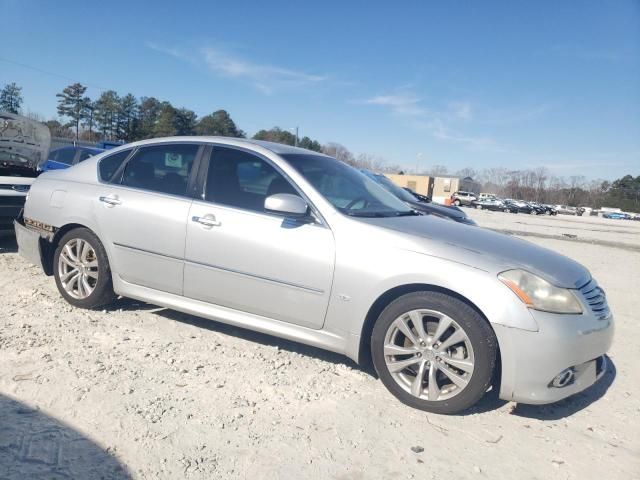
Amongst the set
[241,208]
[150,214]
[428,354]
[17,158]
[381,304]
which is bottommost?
[428,354]

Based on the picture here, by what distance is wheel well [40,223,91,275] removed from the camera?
4.19 m

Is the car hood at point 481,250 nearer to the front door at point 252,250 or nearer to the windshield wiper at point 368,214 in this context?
the windshield wiper at point 368,214

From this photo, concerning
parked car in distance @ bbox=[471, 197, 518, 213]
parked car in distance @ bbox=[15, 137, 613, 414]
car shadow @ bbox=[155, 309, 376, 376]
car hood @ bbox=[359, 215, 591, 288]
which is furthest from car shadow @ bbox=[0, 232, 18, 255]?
parked car in distance @ bbox=[471, 197, 518, 213]

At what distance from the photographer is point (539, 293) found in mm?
2725

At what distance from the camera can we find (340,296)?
Answer: 3.06 m

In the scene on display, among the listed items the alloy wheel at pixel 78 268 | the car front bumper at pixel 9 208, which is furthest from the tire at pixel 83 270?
the car front bumper at pixel 9 208

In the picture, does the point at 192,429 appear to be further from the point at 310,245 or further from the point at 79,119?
the point at 79,119

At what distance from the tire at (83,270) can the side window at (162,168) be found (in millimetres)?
629

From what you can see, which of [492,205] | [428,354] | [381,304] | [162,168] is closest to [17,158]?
[162,168]

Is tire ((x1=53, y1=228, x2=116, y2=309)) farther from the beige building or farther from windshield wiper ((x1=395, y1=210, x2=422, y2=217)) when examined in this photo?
the beige building

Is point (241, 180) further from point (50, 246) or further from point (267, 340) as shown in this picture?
point (50, 246)

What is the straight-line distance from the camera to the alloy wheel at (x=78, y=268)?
13.3 ft

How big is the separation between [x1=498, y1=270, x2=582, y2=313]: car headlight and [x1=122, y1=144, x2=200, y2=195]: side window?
8.23 ft

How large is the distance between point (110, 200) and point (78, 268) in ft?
2.32
